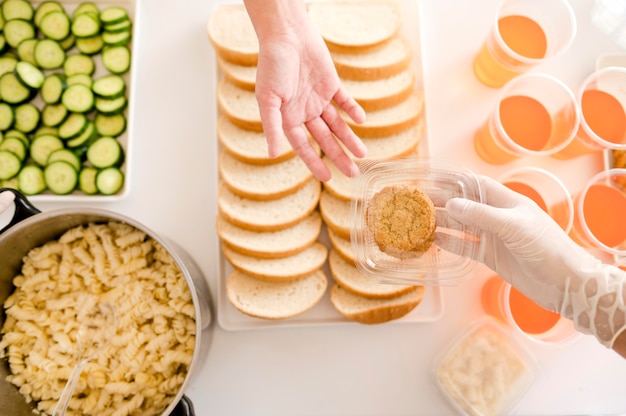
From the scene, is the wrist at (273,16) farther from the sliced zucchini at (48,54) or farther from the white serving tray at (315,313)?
the sliced zucchini at (48,54)

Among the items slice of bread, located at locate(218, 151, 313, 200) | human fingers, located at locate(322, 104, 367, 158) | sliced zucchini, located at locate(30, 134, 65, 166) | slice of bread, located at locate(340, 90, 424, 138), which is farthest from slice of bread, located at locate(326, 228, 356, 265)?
sliced zucchini, located at locate(30, 134, 65, 166)

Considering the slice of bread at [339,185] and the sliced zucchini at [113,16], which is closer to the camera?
the slice of bread at [339,185]

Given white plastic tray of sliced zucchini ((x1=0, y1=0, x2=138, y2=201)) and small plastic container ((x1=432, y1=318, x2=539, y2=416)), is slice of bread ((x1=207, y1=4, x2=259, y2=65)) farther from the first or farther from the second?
small plastic container ((x1=432, y1=318, x2=539, y2=416))

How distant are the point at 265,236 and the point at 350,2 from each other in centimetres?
122

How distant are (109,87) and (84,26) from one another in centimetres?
36

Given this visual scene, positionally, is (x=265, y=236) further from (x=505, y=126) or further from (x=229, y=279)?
(x=505, y=126)

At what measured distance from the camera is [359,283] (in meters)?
2.18

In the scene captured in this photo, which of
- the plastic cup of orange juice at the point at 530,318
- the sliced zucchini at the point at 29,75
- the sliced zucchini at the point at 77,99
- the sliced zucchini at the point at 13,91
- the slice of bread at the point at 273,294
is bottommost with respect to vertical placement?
the plastic cup of orange juice at the point at 530,318

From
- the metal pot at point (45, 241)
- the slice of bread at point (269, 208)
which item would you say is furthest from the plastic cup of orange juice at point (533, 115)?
the metal pot at point (45, 241)

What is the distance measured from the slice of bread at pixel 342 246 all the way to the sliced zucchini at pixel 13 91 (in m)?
1.60

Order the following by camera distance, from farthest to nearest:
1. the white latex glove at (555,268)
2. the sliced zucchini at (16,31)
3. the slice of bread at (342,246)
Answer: the sliced zucchini at (16,31) < the slice of bread at (342,246) < the white latex glove at (555,268)

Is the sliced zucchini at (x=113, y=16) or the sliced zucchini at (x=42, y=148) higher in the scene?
the sliced zucchini at (x=113, y=16)

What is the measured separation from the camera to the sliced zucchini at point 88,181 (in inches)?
88.5

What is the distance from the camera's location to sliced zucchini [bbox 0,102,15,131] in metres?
2.29
